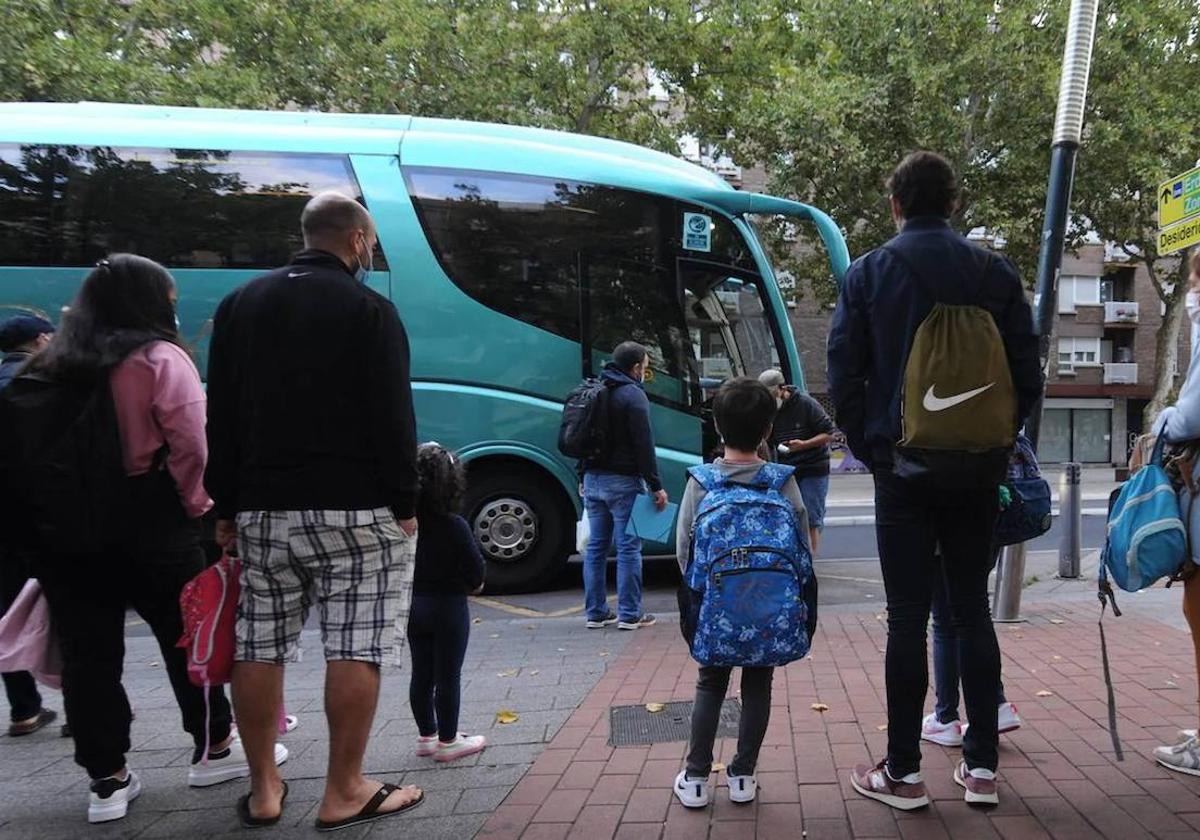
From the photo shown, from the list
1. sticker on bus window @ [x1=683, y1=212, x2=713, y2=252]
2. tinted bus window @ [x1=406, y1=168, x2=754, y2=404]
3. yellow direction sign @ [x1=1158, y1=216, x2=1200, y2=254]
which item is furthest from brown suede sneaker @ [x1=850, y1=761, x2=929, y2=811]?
sticker on bus window @ [x1=683, y1=212, x2=713, y2=252]

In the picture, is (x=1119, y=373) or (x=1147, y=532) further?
(x=1119, y=373)

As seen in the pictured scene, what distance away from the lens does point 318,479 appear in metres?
2.40

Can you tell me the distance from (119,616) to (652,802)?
188 centimetres

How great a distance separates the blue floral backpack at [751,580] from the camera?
2.49 metres

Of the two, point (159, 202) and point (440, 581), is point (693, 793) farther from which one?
point (159, 202)

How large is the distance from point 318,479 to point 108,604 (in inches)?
37.9

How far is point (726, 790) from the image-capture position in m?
2.73

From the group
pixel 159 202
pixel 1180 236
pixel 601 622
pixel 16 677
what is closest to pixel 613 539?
pixel 601 622

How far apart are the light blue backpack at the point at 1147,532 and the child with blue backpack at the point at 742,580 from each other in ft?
3.69

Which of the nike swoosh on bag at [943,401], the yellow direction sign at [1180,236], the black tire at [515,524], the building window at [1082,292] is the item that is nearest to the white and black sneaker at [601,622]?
the black tire at [515,524]

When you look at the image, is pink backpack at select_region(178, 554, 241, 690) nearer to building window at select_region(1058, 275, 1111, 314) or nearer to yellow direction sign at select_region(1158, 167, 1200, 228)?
yellow direction sign at select_region(1158, 167, 1200, 228)

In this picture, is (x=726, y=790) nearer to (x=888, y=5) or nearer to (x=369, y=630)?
(x=369, y=630)

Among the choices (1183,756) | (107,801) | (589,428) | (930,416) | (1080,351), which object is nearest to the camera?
(930,416)

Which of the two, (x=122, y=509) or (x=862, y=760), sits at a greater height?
(x=122, y=509)
